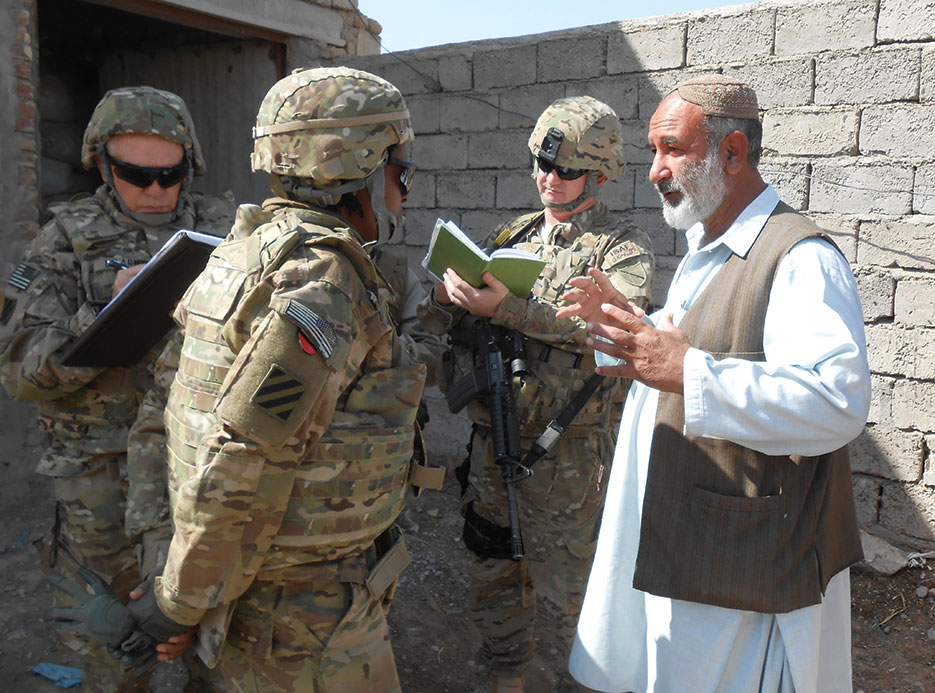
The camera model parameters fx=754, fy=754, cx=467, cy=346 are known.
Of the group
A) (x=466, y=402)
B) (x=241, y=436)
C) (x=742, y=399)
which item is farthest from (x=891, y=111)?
(x=241, y=436)

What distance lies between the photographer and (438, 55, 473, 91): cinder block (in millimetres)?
4972

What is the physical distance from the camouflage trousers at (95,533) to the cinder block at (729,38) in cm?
349

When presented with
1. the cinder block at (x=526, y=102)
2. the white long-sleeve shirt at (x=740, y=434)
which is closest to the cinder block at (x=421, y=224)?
the cinder block at (x=526, y=102)

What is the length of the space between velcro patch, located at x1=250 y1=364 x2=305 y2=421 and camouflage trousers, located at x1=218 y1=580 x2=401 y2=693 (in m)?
0.47

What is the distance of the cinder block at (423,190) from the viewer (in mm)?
5242

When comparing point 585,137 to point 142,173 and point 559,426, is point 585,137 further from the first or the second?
point 142,173

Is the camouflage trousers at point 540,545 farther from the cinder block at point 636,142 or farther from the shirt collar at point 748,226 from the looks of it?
the cinder block at point 636,142

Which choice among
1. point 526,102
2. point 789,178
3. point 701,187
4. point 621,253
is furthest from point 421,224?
point 701,187

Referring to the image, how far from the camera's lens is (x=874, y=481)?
3.78m

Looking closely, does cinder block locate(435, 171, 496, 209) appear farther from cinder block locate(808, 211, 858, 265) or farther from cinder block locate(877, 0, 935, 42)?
cinder block locate(877, 0, 935, 42)

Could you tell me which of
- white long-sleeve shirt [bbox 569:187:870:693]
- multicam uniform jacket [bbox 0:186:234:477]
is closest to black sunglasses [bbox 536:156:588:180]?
white long-sleeve shirt [bbox 569:187:870:693]

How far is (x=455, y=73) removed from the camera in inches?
198

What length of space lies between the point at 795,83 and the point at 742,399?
2938 millimetres

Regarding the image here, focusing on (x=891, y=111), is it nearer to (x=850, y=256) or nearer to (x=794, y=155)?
(x=794, y=155)
